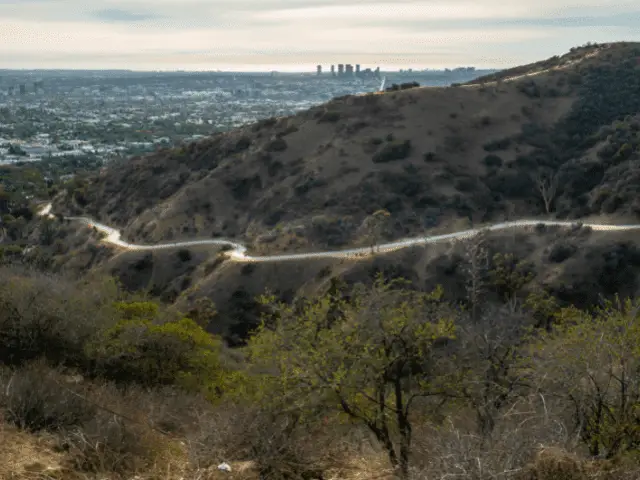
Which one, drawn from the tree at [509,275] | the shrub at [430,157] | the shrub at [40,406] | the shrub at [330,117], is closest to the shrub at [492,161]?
the shrub at [430,157]

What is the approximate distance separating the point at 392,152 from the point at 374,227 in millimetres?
19894

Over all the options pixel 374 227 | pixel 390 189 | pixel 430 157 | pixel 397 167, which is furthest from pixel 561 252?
pixel 430 157

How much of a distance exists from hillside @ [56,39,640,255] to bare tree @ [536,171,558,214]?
1.78ft

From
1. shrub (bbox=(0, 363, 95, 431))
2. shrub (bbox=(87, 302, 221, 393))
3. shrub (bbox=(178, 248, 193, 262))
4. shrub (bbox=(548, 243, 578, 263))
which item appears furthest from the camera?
shrub (bbox=(178, 248, 193, 262))

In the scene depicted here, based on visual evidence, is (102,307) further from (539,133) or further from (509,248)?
(539,133)

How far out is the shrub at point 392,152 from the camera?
7412 cm

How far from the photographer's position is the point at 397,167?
72438 millimetres

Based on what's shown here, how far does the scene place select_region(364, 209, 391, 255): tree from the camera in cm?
5662

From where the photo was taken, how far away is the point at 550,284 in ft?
157

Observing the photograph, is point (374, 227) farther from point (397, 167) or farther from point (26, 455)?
point (26, 455)

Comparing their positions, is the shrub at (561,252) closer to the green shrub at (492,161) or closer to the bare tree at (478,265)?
the bare tree at (478,265)

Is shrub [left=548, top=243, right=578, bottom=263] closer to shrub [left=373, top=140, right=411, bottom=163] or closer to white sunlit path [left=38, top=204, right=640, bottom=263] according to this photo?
white sunlit path [left=38, top=204, right=640, bottom=263]

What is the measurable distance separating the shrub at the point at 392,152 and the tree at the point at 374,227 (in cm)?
1549

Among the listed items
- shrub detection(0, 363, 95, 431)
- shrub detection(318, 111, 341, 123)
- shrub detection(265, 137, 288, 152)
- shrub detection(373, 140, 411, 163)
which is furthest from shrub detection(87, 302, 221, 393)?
shrub detection(318, 111, 341, 123)
